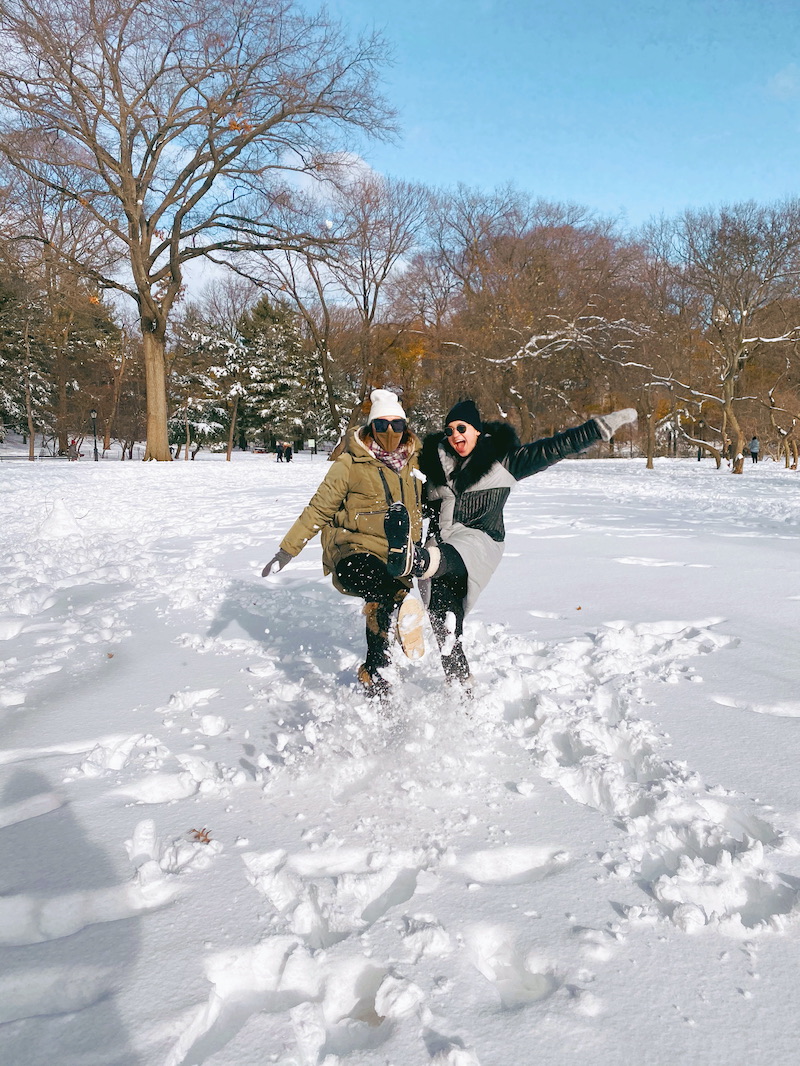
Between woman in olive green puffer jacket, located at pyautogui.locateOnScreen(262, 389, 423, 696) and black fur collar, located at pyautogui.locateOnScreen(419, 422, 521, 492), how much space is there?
11cm

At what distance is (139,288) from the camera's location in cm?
1872

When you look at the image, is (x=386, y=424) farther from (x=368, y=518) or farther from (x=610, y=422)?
(x=610, y=422)

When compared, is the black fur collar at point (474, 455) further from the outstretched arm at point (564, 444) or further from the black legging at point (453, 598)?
the black legging at point (453, 598)

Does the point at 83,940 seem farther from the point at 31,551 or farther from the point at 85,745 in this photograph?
the point at 31,551

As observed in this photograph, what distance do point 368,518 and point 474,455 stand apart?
62 cm

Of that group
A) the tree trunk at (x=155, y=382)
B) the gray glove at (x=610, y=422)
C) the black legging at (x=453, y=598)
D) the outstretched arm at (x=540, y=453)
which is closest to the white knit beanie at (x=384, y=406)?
the outstretched arm at (x=540, y=453)

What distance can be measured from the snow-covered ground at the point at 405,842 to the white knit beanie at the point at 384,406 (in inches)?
56.1

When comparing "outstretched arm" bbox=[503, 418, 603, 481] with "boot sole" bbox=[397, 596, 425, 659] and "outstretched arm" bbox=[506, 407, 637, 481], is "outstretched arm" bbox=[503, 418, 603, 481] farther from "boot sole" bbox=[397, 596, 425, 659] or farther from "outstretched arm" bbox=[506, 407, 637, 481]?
"boot sole" bbox=[397, 596, 425, 659]

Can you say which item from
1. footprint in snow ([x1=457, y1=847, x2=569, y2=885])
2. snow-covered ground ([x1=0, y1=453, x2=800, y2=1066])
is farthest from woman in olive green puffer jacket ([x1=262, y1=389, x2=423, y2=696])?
footprint in snow ([x1=457, y1=847, x2=569, y2=885])

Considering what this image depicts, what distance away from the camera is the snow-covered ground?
5.16 feet

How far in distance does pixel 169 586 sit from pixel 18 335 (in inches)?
1609

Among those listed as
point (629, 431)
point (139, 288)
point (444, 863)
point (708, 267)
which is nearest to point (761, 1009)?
point (444, 863)

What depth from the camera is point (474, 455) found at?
11.2ft

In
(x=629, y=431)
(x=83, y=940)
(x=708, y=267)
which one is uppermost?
(x=708, y=267)
